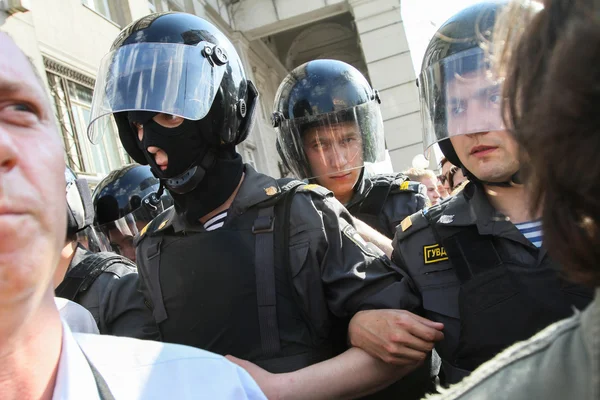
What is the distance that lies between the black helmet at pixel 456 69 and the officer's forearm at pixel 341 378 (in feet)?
2.34

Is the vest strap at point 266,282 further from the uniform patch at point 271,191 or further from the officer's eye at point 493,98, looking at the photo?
the officer's eye at point 493,98

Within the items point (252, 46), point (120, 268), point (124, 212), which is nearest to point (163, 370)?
point (120, 268)

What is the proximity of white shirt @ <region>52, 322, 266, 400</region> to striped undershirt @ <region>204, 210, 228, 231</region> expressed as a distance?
0.85 meters

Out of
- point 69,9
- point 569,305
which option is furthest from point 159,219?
point 69,9

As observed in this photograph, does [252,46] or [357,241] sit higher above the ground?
[252,46]

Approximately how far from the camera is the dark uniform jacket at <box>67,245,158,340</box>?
2113 mm

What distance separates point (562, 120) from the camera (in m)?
0.56

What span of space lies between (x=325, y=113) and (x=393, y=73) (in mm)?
8034

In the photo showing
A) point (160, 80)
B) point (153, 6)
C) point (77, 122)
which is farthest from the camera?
point (153, 6)

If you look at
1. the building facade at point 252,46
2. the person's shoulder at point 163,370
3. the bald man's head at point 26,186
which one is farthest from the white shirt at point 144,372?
the building facade at point 252,46

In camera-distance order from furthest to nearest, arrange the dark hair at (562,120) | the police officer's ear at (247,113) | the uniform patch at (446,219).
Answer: the police officer's ear at (247,113) → the uniform patch at (446,219) → the dark hair at (562,120)

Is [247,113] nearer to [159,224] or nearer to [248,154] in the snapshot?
[159,224]

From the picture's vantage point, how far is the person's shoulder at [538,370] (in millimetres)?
621

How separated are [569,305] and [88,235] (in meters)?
2.68
